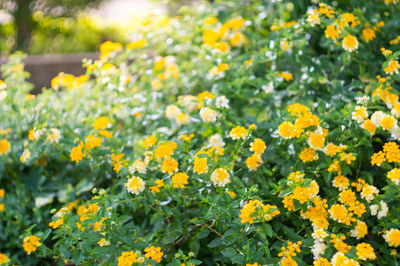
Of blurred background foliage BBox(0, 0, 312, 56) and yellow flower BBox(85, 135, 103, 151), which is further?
blurred background foliage BBox(0, 0, 312, 56)

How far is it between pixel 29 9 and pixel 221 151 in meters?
4.26

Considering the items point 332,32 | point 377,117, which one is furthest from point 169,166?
point 332,32

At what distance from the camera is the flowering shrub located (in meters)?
1.41

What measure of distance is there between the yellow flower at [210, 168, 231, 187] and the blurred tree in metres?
4.24

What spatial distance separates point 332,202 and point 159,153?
25.6 inches

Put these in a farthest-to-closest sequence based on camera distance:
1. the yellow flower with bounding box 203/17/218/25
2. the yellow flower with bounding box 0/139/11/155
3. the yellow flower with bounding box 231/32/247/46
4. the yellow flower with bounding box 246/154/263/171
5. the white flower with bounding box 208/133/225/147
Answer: the yellow flower with bounding box 203/17/218/25, the yellow flower with bounding box 231/32/247/46, the yellow flower with bounding box 0/139/11/155, the white flower with bounding box 208/133/225/147, the yellow flower with bounding box 246/154/263/171

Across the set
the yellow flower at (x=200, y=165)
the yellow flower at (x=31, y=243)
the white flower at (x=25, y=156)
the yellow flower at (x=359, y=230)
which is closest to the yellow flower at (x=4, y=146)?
the white flower at (x=25, y=156)

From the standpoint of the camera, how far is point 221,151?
1.50 m

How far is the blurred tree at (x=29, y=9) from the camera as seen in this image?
489 cm

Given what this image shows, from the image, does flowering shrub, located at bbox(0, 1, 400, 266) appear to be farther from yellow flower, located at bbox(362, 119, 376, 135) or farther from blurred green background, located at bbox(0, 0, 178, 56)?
blurred green background, located at bbox(0, 0, 178, 56)

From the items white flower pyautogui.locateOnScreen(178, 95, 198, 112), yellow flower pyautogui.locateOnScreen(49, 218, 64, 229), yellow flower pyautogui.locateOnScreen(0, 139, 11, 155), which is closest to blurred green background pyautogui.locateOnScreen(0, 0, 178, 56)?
white flower pyautogui.locateOnScreen(178, 95, 198, 112)

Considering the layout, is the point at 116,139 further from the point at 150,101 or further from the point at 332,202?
the point at 332,202

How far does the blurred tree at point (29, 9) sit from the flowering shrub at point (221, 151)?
115 inches

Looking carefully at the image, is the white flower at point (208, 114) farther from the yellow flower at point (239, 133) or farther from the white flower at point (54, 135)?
the white flower at point (54, 135)
